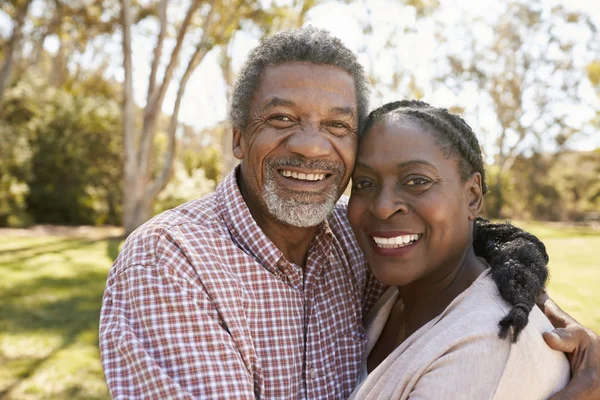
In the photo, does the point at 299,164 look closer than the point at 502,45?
Yes

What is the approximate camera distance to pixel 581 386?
192 cm

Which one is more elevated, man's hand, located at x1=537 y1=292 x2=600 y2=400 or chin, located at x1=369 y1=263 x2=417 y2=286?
chin, located at x1=369 y1=263 x2=417 y2=286

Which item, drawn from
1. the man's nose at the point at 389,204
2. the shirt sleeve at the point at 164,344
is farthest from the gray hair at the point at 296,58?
the shirt sleeve at the point at 164,344

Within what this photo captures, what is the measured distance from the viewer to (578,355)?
203cm

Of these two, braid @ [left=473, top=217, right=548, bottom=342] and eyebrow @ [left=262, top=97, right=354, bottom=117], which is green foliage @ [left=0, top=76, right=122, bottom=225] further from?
braid @ [left=473, top=217, right=548, bottom=342]

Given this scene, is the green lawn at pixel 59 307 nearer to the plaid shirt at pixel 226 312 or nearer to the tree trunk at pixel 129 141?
the tree trunk at pixel 129 141

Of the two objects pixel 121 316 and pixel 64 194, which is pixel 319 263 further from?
pixel 64 194

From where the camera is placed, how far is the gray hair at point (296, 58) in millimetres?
2525

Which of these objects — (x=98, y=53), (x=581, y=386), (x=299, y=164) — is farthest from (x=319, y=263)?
(x=98, y=53)

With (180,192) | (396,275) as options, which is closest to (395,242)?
(396,275)

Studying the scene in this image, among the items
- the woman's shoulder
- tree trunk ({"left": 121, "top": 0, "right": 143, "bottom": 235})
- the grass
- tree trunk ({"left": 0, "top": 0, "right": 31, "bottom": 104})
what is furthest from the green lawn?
the woman's shoulder

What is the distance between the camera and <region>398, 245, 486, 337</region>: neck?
2254mm

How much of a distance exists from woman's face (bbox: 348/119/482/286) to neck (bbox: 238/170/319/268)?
370 millimetres

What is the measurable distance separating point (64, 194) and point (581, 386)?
16884 millimetres
